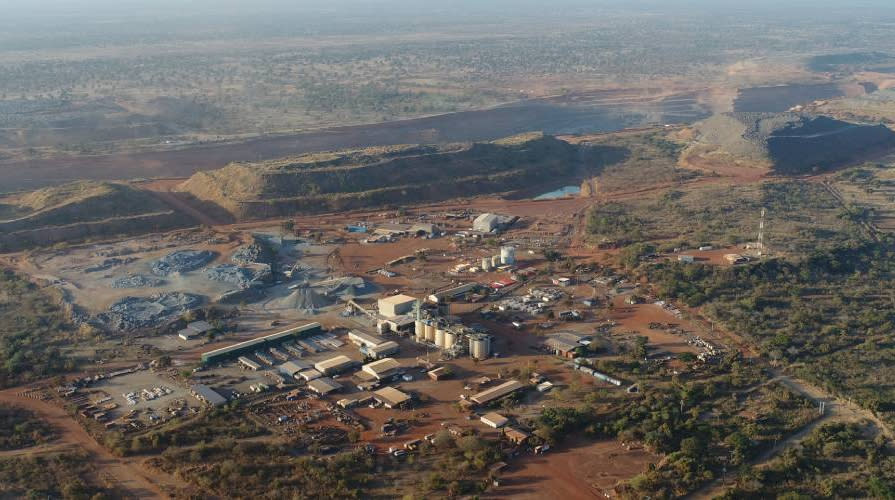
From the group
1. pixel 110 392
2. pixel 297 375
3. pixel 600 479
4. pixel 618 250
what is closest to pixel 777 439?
pixel 600 479

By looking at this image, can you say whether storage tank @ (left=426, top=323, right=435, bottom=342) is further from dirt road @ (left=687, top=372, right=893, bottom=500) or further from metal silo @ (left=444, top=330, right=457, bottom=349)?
dirt road @ (left=687, top=372, right=893, bottom=500)

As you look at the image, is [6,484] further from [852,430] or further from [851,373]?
[851,373]

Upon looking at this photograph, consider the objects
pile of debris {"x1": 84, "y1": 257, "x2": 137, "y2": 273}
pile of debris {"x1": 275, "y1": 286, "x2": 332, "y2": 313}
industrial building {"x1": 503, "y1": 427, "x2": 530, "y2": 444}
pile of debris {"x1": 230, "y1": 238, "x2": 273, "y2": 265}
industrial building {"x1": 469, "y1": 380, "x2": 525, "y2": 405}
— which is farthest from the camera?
pile of debris {"x1": 230, "y1": 238, "x2": 273, "y2": 265}

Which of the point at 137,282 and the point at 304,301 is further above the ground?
the point at 137,282

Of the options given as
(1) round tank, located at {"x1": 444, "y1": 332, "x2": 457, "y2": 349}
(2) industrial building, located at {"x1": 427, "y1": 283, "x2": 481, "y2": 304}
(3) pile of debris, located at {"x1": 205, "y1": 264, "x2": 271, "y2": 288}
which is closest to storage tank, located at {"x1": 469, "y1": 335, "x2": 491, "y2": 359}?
(1) round tank, located at {"x1": 444, "y1": 332, "x2": 457, "y2": 349}

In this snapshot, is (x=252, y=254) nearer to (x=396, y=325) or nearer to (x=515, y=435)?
(x=396, y=325)

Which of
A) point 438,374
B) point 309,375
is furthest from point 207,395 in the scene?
point 438,374
